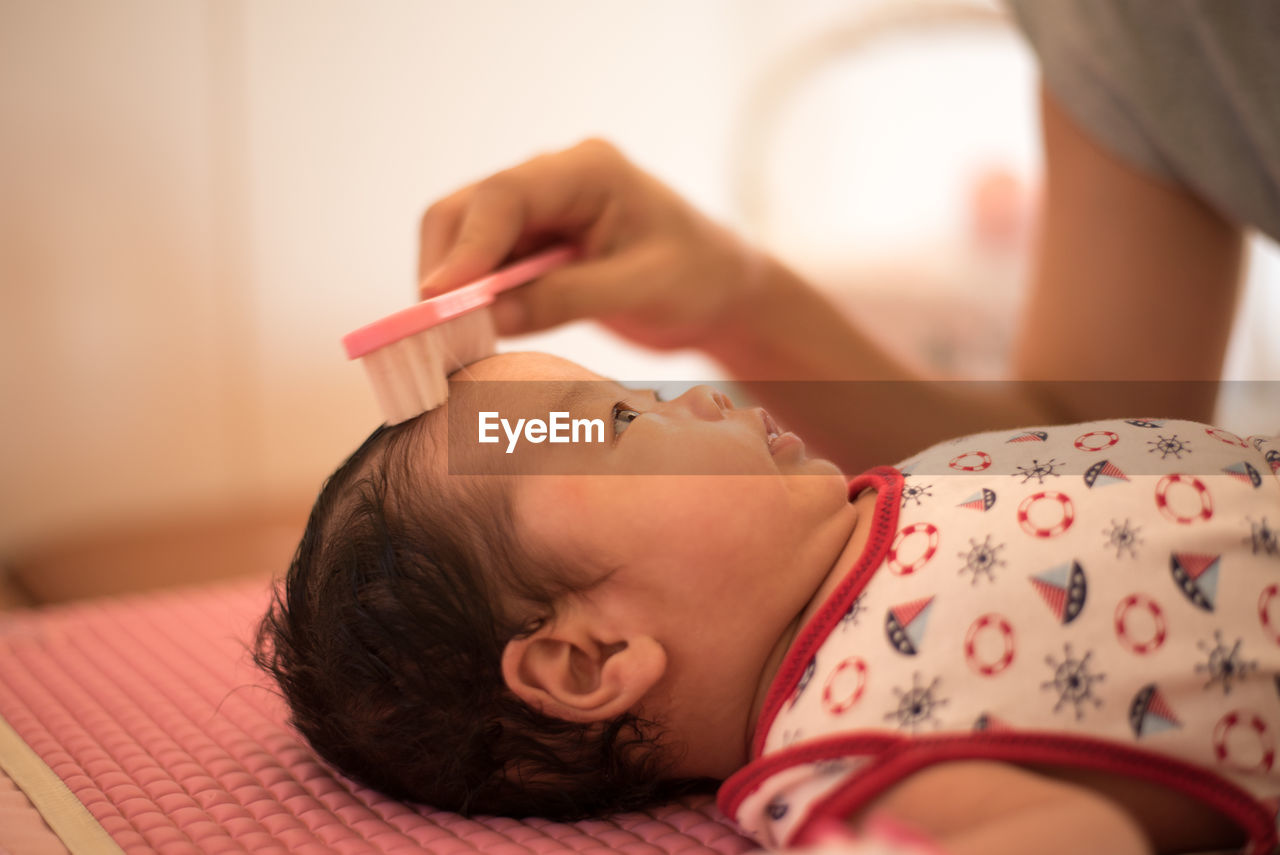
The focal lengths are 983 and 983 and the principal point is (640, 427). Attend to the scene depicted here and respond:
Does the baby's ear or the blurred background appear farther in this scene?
the blurred background

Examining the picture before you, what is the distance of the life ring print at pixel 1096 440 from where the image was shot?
2.15ft

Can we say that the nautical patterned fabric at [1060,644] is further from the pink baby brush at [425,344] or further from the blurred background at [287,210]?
the blurred background at [287,210]

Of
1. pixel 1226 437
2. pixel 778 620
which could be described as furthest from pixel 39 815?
pixel 1226 437

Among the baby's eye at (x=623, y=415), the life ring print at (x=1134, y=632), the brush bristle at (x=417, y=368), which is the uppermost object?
the brush bristle at (x=417, y=368)

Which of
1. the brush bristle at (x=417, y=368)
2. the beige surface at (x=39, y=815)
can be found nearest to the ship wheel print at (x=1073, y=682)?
the brush bristle at (x=417, y=368)

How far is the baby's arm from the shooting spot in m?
0.42

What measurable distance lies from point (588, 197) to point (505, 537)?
0.34 meters

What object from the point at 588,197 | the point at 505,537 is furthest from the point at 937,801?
the point at 588,197

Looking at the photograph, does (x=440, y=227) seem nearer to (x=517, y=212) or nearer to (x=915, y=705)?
(x=517, y=212)

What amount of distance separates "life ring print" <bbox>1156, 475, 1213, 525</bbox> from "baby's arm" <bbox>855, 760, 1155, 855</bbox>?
18 cm

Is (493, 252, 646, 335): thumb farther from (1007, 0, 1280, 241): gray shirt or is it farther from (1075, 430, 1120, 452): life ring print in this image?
(1007, 0, 1280, 241): gray shirt

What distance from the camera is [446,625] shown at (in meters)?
0.61

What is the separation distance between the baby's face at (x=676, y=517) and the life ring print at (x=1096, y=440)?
161 millimetres

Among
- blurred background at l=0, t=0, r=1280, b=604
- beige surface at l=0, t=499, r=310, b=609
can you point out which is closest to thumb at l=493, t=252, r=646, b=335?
blurred background at l=0, t=0, r=1280, b=604
